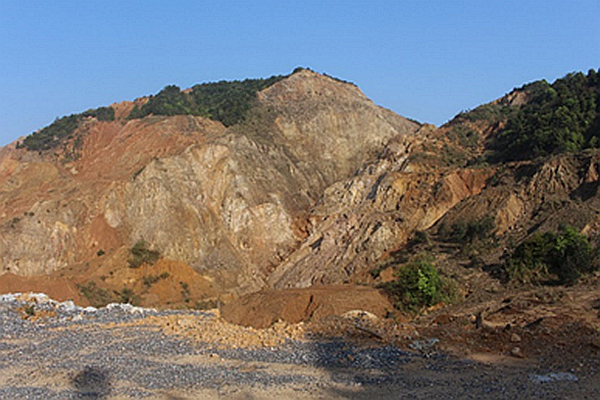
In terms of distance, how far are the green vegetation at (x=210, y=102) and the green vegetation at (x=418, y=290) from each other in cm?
3278

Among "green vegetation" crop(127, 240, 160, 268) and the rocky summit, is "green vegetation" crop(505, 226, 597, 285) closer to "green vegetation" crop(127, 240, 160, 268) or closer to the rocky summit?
the rocky summit

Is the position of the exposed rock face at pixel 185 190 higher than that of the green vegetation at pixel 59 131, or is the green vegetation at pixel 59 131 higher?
the green vegetation at pixel 59 131

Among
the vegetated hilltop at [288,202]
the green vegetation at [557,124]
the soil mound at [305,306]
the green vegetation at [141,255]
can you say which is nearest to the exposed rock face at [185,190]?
the vegetated hilltop at [288,202]

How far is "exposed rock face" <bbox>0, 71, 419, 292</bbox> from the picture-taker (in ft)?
107

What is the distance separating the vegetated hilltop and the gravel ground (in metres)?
5.62

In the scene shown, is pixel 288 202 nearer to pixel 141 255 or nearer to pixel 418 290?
pixel 141 255

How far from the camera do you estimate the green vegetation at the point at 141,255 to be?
3166 cm

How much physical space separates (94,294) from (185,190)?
418 inches

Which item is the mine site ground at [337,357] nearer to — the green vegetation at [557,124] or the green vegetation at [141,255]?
the green vegetation at [141,255]

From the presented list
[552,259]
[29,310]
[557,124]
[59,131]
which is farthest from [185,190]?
[552,259]

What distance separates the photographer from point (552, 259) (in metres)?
18.7

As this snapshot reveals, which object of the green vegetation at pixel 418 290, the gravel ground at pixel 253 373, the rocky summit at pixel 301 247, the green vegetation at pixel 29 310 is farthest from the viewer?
the green vegetation at pixel 29 310

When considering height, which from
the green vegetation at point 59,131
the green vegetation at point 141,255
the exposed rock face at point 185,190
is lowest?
the green vegetation at point 141,255

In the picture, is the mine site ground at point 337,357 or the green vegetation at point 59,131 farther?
the green vegetation at point 59,131
